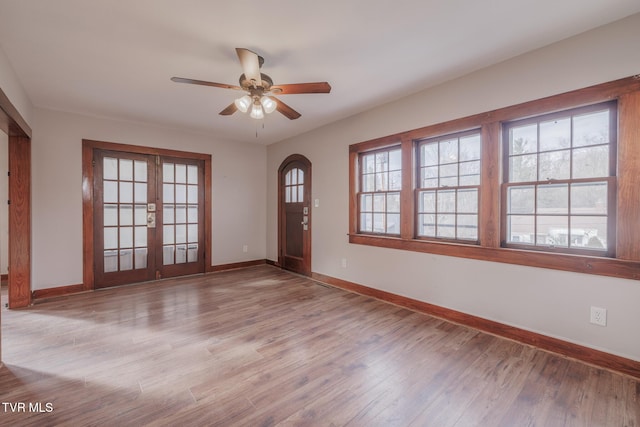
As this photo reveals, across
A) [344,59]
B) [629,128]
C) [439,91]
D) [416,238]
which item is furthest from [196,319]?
[629,128]

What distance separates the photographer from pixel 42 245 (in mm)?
3732

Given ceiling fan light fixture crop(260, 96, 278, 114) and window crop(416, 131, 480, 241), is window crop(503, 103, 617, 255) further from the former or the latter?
ceiling fan light fixture crop(260, 96, 278, 114)

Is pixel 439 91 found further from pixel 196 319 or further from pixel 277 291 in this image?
pixel 196 319

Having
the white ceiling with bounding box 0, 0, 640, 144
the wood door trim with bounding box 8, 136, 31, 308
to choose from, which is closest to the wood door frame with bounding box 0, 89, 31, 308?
the wood door trim with bounding box 8, 136, 31, 308

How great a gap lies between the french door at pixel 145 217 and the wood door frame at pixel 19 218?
785 millimetres

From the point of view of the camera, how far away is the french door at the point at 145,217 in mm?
4191

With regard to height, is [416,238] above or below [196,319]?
above

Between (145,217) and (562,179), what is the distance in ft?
17.7

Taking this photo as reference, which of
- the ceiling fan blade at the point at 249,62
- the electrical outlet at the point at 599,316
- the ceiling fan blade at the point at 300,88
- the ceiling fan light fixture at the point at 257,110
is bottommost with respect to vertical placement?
the electrical outlet at the point at 599,316

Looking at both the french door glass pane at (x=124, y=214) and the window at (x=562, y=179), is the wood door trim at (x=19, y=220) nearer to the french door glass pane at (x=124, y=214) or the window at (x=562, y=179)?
the french door glass pane at (x=124, y=214)

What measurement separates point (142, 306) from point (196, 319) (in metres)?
0.92

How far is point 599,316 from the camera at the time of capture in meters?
2.16

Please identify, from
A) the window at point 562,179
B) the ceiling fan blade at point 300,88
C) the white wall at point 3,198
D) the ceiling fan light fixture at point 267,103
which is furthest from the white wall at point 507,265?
the white wall at point 3,198

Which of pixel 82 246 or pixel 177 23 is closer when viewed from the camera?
pixel 177 23
